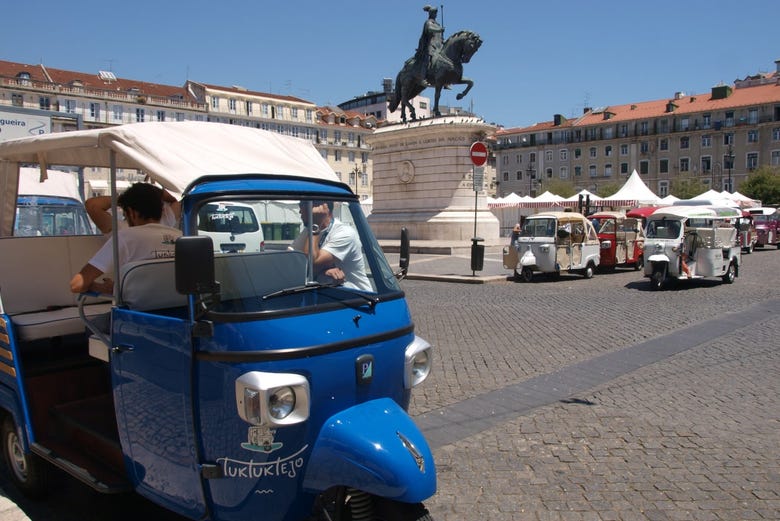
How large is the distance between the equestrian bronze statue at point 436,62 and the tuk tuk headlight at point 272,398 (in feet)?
97.3

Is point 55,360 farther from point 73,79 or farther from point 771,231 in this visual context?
point 73,79

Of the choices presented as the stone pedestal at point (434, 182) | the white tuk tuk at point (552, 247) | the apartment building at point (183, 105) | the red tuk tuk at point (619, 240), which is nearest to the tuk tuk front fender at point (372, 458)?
the white tuk tuk at point (552, 247)

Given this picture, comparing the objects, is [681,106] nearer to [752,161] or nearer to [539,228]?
[752,161]

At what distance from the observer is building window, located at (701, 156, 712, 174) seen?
8138 cm

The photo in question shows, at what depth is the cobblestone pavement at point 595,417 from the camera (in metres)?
3.98

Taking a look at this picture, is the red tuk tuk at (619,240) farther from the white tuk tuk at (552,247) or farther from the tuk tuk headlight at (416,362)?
the tuk tuk headlight at (416,362)

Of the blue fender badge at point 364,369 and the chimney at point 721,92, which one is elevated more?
the chimney at point 721,92

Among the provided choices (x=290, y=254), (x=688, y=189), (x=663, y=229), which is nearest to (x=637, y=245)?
(x=663, y=229)

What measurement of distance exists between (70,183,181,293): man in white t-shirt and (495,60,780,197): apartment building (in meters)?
71.9

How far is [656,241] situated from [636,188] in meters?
20.1

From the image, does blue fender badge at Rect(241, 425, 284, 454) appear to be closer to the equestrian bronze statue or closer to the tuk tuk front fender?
the tuk tuk front fender

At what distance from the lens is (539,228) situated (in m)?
17.2

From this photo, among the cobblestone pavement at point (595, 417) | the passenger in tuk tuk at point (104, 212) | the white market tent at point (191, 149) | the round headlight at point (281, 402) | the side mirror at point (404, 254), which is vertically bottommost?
the cobblestone pavement at point (595, 417)

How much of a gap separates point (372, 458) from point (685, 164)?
298 feet
